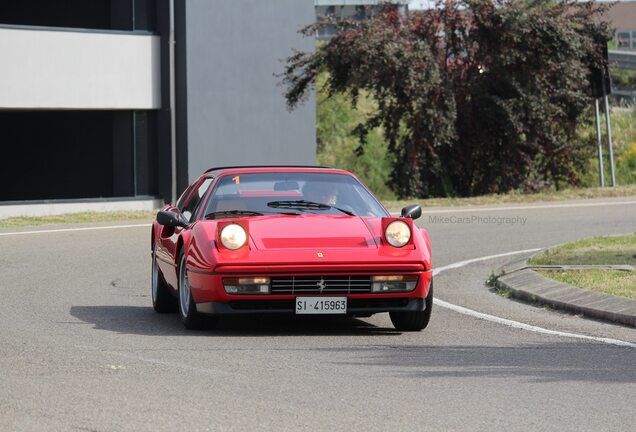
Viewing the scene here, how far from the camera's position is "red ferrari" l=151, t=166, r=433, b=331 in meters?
10.7

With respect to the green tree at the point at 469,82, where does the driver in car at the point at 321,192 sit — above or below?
below

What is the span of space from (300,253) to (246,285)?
48 cm

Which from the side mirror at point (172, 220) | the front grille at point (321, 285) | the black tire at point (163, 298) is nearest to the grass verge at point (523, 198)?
the black tire at point (163, 298)

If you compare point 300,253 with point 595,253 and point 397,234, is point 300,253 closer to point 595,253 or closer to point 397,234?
point 397,234

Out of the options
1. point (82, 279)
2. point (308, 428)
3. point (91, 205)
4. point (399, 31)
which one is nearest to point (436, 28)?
point (399, 31)

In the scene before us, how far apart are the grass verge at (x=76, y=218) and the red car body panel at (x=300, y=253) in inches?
557

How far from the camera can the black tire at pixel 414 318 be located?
1119cm

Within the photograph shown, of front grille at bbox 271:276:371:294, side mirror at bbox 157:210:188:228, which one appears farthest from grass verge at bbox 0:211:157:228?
front grille at bbox 271:276:371:294

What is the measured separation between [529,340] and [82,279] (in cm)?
653

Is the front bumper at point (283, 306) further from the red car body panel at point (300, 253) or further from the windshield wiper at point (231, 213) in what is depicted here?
the windshield wiper at point (231, 213)

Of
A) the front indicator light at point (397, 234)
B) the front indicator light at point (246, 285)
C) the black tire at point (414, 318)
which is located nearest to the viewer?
the front indicator light at point (246, 285)

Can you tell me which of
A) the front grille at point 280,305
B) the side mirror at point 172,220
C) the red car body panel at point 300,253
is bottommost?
the front grille at point 280,305

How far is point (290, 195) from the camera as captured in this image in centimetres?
1200

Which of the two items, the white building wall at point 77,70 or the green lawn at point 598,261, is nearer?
the green lawn at point 598,261
